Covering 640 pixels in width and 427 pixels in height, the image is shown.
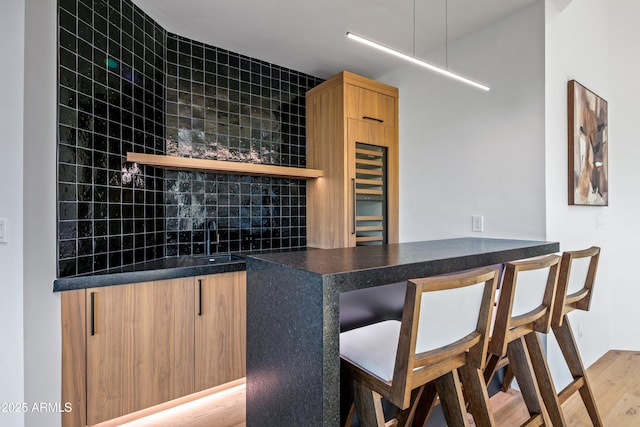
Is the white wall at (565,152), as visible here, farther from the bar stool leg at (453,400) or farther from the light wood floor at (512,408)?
the bar stool leg at (453,400)

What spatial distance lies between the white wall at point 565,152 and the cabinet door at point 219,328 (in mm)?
2076

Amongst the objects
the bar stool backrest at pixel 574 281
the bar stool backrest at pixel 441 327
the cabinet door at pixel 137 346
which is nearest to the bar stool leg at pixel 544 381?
the bar stool backrest at pixel 574 281

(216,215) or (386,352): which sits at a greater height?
(216,215)

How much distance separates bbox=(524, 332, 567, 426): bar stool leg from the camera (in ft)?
4.69

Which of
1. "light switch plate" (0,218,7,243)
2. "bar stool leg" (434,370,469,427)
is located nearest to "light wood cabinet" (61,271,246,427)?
"light switch plate" (0,218,7,243)

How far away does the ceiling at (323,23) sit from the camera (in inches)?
86.0

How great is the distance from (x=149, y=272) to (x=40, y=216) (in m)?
0.58

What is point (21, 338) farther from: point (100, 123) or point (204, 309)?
point (100, 123)

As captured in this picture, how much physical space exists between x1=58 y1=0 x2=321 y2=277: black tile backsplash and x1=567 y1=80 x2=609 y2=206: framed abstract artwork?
2176mm

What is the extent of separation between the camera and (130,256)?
2.15 metres

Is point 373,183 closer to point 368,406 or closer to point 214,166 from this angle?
point 214,166

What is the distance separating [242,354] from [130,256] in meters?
1.01

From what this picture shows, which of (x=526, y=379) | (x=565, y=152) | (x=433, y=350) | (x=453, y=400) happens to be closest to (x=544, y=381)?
(x=526, y=379)

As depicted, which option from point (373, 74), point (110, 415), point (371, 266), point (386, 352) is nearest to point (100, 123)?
point (110, 415)
